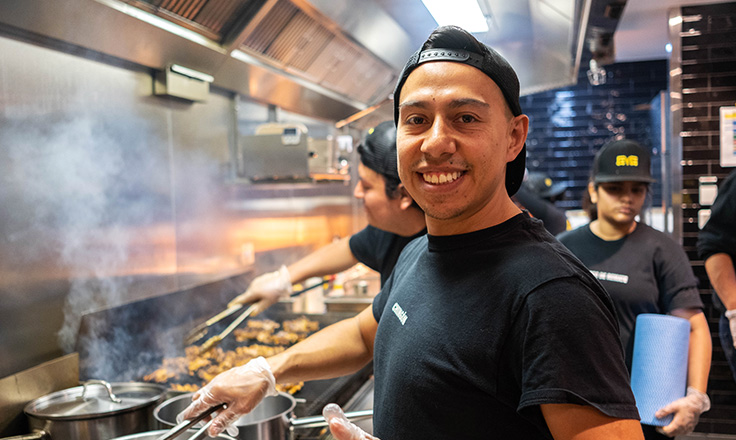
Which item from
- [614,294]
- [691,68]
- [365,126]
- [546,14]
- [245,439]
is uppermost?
[546,14]

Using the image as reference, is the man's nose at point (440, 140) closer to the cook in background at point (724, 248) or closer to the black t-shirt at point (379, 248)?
the black t-shirt at point (379, 248)

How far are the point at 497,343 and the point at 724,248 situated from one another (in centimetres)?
235

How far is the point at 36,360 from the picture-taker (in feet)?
6.82

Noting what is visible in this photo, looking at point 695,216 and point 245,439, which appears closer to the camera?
point 245,439

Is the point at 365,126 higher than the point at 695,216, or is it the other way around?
the point at 365,126

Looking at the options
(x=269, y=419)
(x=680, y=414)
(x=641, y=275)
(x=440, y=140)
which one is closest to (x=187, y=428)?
(x=269, y=419)

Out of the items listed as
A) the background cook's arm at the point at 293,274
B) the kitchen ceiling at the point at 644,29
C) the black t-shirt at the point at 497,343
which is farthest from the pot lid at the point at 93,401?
the kitchen ceiling at the point at 644,29

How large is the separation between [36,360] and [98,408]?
540 millimetres

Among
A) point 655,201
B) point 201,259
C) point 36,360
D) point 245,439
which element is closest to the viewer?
point 245,439

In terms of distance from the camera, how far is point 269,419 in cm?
150

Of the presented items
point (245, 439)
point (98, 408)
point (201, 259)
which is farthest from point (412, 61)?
point (201, 259)

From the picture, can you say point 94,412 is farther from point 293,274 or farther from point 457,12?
point 457,12

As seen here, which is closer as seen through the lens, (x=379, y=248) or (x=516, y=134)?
(x=516, y=134)

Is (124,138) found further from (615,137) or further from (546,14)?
(615,137)
